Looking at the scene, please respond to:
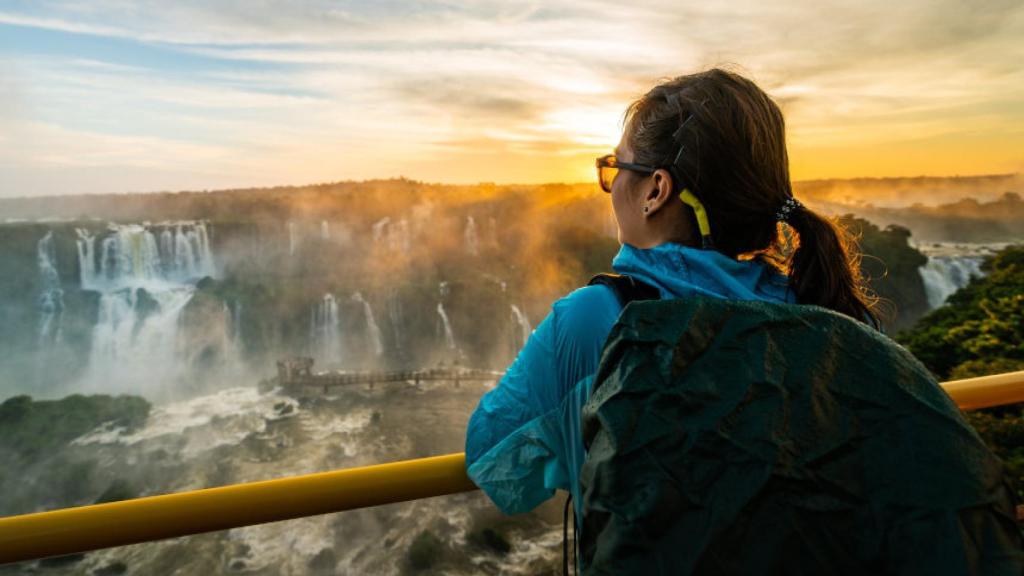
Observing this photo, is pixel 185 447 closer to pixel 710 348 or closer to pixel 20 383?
pixel 20 383

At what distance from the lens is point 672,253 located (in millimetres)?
997

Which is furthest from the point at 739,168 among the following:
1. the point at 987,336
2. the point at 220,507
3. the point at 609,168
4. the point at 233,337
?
the point at 233,337

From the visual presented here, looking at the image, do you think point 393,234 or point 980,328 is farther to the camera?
point 393,234

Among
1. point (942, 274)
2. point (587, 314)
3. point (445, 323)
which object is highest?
point (587, 314)

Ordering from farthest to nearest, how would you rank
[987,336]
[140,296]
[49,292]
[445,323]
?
[445,323] < [49,292] < [140,296] < [987,336]

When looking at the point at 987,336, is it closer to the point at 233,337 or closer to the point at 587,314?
the point at 587,314

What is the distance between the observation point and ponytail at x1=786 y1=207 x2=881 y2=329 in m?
1.12

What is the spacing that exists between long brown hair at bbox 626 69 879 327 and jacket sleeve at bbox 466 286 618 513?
25 centimetres

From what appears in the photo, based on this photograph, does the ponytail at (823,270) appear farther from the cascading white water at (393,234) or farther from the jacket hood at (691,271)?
the cascading white water at (393,234)

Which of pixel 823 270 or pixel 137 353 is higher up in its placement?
pixel 823 270

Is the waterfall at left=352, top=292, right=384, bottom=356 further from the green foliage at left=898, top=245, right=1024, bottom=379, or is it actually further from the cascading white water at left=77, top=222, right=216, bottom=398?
the green foliage at left=898, top=245, right=1024, bottom=379

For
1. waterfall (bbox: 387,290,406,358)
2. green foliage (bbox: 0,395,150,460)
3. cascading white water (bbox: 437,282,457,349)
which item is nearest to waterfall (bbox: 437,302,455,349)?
cascading white water (bbox: 437,282,457,349)

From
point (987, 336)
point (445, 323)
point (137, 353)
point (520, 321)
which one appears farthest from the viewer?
point (520, 321)

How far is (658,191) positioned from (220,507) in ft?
3.14
